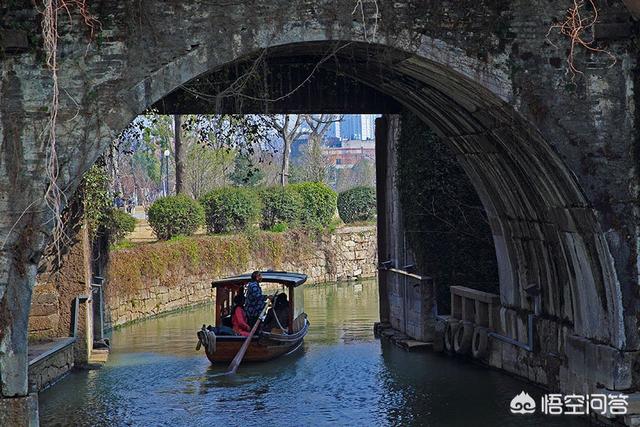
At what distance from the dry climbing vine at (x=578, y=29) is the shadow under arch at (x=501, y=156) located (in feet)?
2.64

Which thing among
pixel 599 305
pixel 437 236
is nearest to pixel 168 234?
pixel 437 236

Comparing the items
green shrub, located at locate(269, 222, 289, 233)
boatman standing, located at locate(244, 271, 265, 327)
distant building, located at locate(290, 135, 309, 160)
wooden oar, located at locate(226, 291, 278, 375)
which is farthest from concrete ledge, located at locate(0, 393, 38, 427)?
distant building, located at locate(290, 135, 309, 160)

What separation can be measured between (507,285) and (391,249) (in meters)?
6.57

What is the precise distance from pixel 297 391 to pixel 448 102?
5599 mm

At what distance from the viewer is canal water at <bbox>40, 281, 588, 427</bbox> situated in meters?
14.0

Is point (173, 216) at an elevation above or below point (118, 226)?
above

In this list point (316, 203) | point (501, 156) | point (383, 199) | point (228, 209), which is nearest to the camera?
point (501, 156)

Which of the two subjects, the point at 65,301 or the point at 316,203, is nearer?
the point at 65,301

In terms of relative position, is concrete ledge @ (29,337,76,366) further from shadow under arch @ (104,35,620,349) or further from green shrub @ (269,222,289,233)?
green shrub @ (269,222,289,233)

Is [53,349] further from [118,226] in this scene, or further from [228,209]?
[228,209]

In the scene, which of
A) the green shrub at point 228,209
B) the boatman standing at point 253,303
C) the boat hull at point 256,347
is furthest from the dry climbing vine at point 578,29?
the green shrub at point 228,209

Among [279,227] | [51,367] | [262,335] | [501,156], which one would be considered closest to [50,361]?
[51,367]

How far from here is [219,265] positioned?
31734 mm

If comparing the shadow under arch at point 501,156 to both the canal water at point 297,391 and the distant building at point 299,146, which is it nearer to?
the canal water at point 297,391
